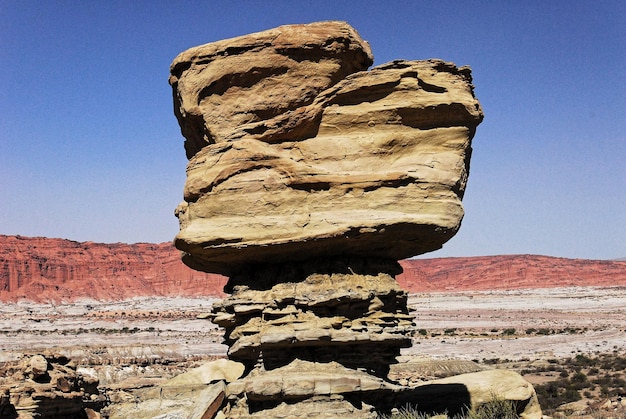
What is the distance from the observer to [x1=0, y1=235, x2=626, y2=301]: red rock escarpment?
10850cm

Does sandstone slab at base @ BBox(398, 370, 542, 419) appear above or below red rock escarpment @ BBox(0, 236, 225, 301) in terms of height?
below

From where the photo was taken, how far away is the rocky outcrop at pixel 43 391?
1202cm

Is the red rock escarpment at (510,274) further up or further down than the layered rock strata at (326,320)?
further up

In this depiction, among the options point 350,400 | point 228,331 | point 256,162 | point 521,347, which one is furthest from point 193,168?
point 521,347

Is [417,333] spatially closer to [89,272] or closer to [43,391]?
[43,391]

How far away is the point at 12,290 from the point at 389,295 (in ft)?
350

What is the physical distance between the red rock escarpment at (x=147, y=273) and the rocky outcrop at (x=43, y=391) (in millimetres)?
98403

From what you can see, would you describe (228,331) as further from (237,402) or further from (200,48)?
(200,48)

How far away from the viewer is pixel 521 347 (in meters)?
40.6

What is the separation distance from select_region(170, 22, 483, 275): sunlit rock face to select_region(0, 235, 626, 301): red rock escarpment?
10213 centimetres

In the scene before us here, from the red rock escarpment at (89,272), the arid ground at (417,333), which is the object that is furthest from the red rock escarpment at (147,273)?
the arid ground at (417,333)

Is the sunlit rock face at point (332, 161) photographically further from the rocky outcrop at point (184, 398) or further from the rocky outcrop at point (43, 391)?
the rocky outcrop at point (43, 391)

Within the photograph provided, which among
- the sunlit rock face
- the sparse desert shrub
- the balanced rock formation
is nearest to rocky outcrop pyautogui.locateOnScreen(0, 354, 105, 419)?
the balanced rock formation

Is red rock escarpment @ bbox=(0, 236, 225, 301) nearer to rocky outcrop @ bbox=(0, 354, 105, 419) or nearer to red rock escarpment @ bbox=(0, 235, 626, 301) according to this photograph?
red rock escarpment @ bbox=(0, 235, 626, 301)
